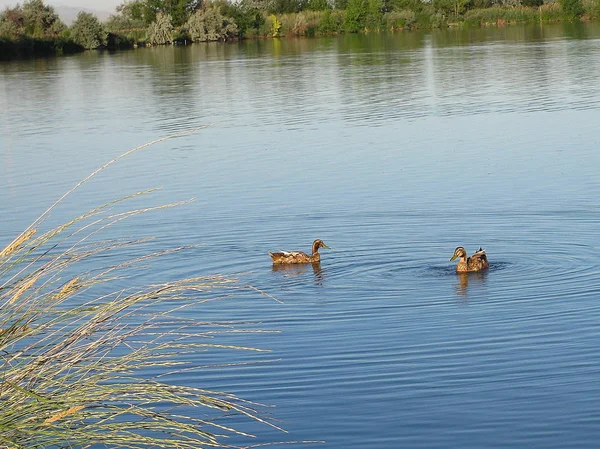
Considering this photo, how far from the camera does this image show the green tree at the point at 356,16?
8669 cm

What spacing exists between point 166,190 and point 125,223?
2.48m

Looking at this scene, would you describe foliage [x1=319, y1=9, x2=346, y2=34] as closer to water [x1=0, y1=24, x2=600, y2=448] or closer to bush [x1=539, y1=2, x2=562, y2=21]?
bush [x1=539, y1=2, x2=562, y2=21]

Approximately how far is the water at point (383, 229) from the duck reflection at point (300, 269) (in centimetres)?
2

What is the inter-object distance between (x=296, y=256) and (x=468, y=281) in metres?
1.79

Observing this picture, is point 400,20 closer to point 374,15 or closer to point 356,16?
point 374,15

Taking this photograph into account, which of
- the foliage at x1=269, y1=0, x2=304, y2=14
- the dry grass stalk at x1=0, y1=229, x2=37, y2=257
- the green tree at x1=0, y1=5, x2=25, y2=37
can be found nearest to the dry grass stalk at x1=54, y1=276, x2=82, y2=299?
the dry grass stalk at x1=0, y1=229, x2=37, y2=257

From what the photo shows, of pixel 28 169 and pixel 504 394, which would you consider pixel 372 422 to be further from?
pixel 28 169

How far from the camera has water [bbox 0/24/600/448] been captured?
286 inches

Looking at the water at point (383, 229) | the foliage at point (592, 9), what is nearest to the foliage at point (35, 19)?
the foliage at point (592, 9)

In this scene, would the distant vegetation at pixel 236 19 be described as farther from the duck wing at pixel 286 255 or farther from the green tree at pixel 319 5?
the duck wing at pixel 286 255

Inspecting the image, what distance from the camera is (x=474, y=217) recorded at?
13.2m

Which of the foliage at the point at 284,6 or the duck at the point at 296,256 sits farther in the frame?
the foliage at the point at 284,6

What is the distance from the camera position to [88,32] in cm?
7938

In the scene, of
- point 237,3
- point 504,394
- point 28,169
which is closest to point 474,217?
point 504,394
